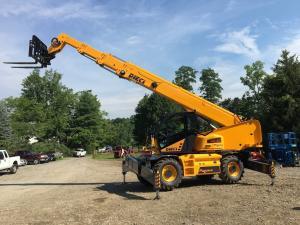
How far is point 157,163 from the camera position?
15.8m

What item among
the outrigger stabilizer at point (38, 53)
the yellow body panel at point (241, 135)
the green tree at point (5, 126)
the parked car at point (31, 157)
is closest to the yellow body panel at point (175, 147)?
the yellow body panel at point (241, 135)

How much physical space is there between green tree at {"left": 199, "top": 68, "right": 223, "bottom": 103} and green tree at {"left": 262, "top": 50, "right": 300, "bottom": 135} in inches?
1623

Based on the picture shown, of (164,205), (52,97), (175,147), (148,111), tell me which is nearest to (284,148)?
(175,147)

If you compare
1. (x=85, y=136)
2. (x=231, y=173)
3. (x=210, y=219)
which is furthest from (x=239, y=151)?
(x=85, y=136)

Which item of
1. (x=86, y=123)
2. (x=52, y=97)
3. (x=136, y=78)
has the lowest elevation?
(x=136, y=78)

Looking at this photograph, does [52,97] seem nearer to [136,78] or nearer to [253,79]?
[253,79]

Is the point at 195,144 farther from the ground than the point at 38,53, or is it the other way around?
the point at 38,53

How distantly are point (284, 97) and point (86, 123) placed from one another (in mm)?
67966

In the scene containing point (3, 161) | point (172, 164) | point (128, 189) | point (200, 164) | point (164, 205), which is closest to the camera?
point (164, 205)

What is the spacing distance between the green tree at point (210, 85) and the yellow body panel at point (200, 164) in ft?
214

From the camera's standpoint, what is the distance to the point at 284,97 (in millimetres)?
37688

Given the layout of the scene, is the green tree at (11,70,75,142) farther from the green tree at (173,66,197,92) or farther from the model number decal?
the model number decal

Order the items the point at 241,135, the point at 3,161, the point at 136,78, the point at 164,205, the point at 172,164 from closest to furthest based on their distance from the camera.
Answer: the point at 164,205, the point at 172,164, the point at 241,135, the point at 136,78, the point at 3,161

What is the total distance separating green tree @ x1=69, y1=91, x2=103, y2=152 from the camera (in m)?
96.8
